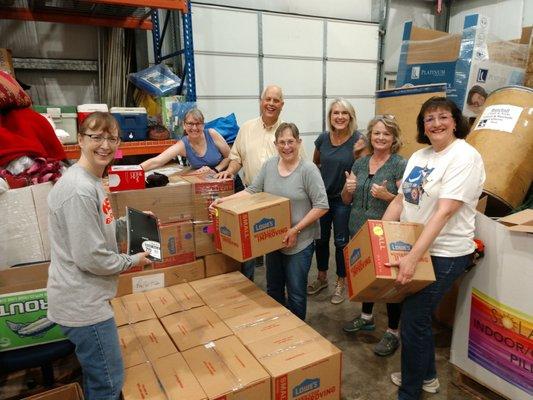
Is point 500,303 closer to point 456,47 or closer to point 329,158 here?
point 329,158

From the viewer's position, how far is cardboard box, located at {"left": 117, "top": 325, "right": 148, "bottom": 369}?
167 centimetres

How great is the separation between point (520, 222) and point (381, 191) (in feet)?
2.07

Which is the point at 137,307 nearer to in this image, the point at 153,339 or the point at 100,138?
the point at 153,339

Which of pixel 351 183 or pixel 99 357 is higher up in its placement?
pixel 351 183

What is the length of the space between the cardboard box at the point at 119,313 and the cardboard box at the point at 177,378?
1.35 ft

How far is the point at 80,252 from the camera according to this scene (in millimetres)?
1230

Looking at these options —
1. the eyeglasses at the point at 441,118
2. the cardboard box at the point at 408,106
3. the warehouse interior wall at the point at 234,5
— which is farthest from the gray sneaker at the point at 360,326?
the warehouse interior wall at the point at 234,5

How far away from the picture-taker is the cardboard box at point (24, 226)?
186 centimetres

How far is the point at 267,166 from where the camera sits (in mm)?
2199

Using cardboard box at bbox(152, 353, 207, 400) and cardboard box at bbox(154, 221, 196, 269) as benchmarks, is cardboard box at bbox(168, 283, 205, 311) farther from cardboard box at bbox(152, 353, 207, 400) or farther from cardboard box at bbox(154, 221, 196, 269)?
cardboard box at bbox(152, 353, 207, 400)

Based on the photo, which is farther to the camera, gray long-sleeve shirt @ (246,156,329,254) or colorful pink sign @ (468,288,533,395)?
gray long-sleeve shirt @ (246,156,329,254)

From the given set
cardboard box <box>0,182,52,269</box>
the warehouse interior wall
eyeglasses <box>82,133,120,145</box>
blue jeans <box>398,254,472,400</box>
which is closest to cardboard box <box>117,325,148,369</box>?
cardboard box <box>0,182,52,269</box>

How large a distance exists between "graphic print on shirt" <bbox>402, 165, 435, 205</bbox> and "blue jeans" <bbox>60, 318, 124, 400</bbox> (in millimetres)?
1310

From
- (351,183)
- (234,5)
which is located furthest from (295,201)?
(234,5)
